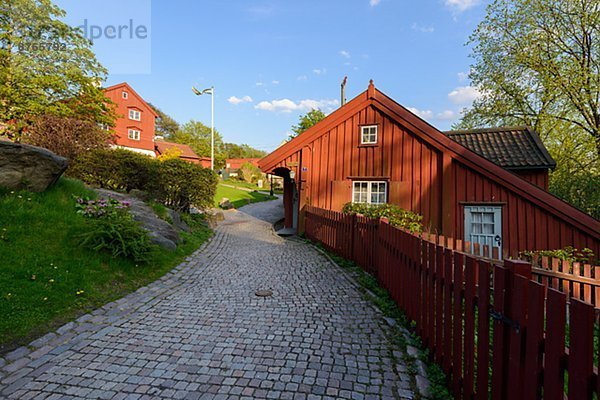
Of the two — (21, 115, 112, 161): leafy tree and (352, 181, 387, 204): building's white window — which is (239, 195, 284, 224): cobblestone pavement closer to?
(352, 181, 387, 204): building's white window

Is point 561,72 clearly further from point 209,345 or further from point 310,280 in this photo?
point 209,345

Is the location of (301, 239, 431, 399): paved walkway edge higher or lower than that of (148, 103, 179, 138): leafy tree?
lower

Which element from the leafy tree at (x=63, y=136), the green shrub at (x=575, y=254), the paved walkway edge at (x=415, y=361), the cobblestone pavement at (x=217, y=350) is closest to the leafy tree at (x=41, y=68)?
the leafy tree at (x=63, y=136)

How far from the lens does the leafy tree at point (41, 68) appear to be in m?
19.4

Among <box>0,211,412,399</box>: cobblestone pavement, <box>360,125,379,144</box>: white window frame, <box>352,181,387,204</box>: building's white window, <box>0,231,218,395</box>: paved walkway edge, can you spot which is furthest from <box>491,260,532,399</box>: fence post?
<box>360,125,379,144</box>: white window frame

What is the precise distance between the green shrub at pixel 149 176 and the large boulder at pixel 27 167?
3.95 meters

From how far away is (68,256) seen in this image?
5.29 metres

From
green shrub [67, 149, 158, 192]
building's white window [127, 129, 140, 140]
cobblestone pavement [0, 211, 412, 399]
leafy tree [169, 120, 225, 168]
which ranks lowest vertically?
cobblestone pavement [0, 211, 412, 399]

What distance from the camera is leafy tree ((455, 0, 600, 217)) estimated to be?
15.5 m

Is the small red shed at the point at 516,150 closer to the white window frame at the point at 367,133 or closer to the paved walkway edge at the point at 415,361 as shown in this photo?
the white window frame at the point at 367,133

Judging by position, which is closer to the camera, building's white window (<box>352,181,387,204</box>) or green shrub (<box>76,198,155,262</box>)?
green shrub (<box>76,198,155,262</box>)

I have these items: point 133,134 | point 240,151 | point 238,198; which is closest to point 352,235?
point 238,198

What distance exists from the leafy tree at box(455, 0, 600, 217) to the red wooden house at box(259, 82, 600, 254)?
23.3 ft

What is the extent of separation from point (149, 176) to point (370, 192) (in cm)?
847
